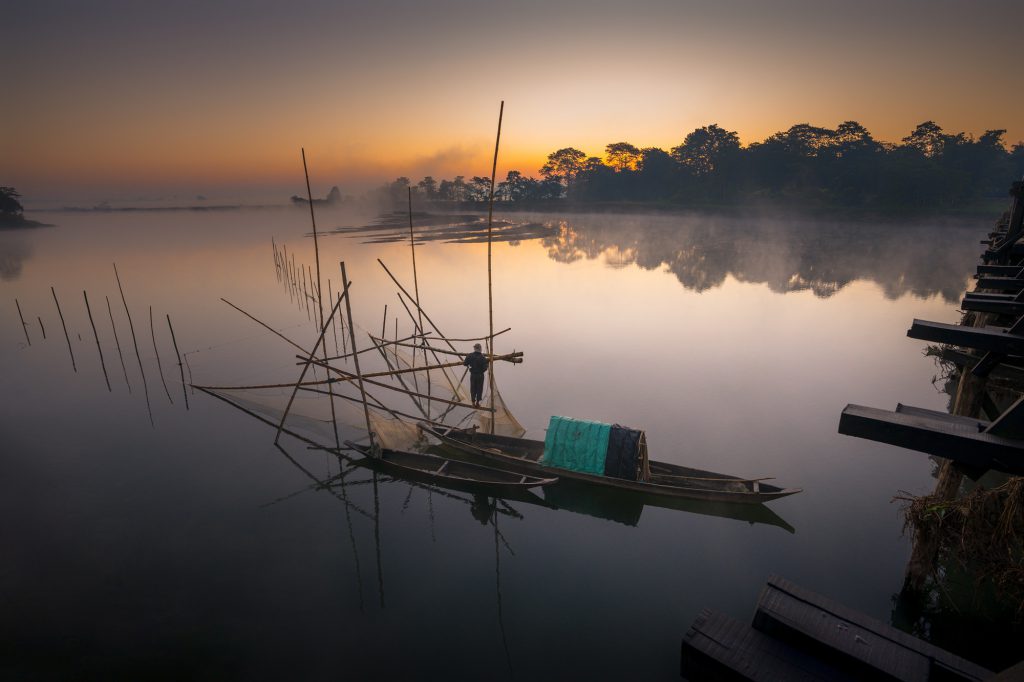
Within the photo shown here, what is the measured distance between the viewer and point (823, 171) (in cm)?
6781

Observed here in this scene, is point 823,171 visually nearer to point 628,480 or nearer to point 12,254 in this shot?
point 628,480

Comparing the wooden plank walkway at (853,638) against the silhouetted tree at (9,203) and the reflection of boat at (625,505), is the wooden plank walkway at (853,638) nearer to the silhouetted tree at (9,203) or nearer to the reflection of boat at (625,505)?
the reflection of boat at (625,505)

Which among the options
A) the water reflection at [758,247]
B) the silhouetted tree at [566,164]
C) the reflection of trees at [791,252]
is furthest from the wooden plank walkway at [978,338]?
the silhouetted tree at [566,164]

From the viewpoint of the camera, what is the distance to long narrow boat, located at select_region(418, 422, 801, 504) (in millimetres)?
10320

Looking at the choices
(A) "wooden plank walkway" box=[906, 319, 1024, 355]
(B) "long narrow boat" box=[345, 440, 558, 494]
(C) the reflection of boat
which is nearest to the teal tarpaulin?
(B) "long narrow boat" box=[345, 440, 558, 494]

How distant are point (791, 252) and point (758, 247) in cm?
397

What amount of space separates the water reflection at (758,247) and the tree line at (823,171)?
3.75m

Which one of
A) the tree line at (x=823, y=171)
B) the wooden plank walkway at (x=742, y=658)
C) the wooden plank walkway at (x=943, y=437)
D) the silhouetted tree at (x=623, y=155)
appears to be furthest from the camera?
the silhouetted tree at (x=623, y=155)

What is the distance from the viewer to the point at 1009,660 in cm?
691

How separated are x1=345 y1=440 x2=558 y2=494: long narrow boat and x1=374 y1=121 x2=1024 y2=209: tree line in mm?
71786

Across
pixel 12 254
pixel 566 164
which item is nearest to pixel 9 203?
pixel 12 254

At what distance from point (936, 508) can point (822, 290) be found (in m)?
30.1

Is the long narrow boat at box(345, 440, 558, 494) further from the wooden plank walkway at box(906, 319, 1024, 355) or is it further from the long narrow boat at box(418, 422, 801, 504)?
the wooden plank walkway at box(906, 319, 1024, 355)

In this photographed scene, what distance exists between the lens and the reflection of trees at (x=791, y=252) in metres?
34.8
